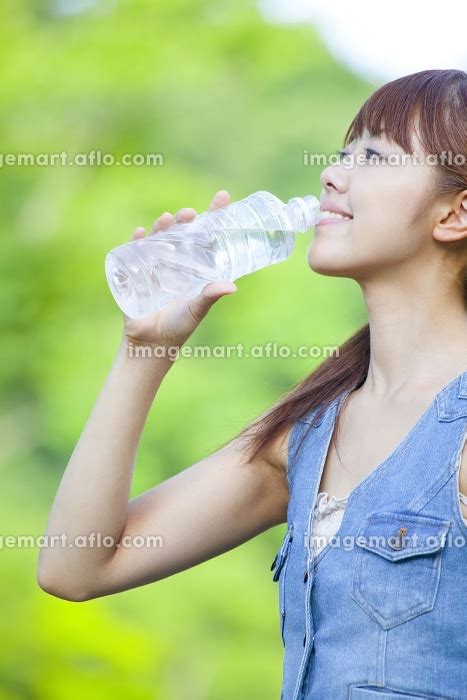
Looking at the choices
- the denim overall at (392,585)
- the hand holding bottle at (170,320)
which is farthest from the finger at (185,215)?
the denim overall at (392,585)

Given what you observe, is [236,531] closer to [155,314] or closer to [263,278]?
[155,314]

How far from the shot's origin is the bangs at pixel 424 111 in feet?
4.38

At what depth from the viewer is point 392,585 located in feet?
3.69

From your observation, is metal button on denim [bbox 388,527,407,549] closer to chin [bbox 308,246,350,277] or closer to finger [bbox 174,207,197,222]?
chin [bbox 308,246,350,277]

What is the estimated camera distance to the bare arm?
4.47 ft

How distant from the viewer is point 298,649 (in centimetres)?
120

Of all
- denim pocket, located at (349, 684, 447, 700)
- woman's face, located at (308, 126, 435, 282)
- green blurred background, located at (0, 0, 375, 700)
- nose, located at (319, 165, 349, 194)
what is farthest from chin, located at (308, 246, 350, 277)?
green blurred background, located at (0, 0, 375, 700)

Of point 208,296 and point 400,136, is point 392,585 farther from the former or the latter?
point 400,136

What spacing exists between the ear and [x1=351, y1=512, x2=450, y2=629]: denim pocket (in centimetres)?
43

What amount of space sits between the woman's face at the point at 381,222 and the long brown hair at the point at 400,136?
0.8 inches

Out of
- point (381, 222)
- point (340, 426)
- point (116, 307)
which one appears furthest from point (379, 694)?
point (116, 307)

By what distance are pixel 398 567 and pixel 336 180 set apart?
0.55 metres

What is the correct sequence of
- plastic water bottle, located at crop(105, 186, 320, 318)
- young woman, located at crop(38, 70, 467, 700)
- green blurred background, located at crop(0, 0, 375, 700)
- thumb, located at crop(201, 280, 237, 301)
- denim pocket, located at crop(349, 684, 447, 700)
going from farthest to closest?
green blurred background, located at crop(0, 0, 375, 700), plastic water bottle, located at crop(105, 186, 320, 318), thumb, located at crop(201, 280, 237, 301), young woman, located at crop(38, 70, 467, 700), denim pocket, located at crop(349, 684, 447, 700)

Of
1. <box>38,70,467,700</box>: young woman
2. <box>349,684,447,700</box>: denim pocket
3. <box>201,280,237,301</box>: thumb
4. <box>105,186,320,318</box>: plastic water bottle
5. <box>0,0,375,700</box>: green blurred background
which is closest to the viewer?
<box>349,684,447,700</box>: denim pocket
